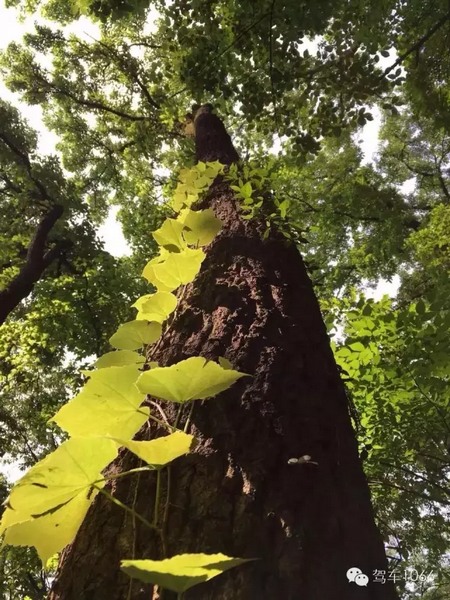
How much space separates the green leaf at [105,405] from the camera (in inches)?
31.3

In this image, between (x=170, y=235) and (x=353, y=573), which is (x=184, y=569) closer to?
→ (x=353, y=573)

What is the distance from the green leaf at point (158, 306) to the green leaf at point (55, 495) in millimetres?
593

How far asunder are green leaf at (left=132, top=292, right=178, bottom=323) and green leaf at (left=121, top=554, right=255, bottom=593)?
82cm

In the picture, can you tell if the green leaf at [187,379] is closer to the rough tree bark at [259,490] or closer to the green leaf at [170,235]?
the rough tree bark at [259,490]

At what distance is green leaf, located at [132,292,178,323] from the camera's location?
1265 millimetres

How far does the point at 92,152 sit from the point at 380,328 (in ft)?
27.1

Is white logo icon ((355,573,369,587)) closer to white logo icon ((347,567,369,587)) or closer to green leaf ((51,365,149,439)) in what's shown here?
white logo icon ((347,567,369,587))

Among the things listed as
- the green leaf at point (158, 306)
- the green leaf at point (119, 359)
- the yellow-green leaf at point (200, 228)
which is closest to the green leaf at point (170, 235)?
the yellow-green leaf at point (200, 228)

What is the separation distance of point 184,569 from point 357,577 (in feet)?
1.24

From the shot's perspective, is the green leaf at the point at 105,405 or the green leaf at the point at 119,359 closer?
the green leaf at the point at 105,405

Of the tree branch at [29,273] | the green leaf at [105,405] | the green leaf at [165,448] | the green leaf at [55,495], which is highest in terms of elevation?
the tree branch at [29,273]

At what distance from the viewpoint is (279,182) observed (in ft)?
10.3

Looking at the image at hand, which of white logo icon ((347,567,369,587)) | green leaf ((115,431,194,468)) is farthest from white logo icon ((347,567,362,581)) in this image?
green leaf ((115,431,194,468))

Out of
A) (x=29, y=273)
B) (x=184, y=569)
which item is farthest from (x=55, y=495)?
(x=29, y=273)
